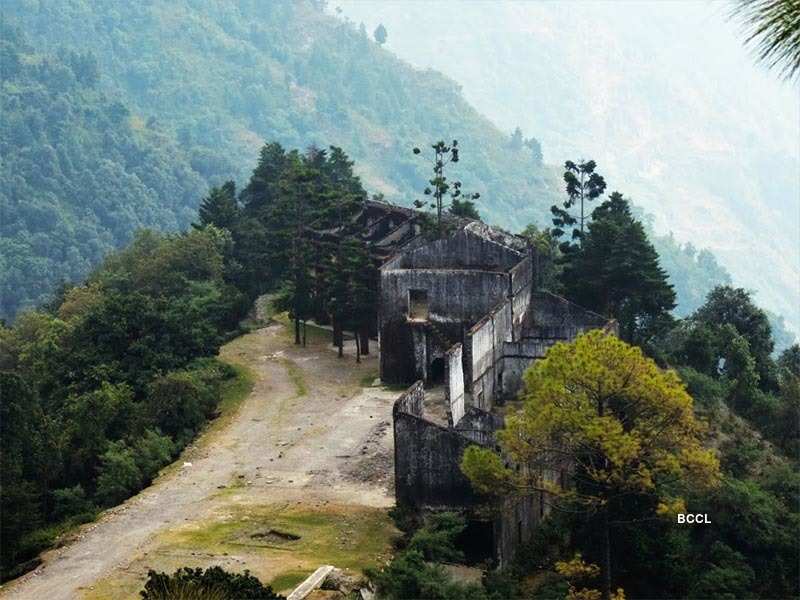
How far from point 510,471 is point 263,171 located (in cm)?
3836

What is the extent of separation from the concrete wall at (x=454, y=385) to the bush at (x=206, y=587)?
11067 millimetres

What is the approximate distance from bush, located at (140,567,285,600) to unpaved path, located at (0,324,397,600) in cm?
366

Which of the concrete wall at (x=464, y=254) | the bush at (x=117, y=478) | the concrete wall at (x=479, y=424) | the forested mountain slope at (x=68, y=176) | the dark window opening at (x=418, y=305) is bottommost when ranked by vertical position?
the bush at (x=117, y=478)

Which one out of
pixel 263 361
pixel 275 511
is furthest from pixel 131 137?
pixel 275 511

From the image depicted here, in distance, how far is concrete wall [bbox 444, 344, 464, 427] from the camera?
30562mm

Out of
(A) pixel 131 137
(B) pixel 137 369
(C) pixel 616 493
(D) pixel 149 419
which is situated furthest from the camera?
(A) pixel 131 137

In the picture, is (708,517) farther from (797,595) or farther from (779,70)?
(779,70)

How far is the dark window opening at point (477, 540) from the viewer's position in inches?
1022

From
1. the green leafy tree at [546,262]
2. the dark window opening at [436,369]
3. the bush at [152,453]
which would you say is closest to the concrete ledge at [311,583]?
the bush at [152,453]

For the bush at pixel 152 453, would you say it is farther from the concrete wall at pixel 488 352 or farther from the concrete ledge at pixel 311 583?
the concrete ledge at pixel 311 583

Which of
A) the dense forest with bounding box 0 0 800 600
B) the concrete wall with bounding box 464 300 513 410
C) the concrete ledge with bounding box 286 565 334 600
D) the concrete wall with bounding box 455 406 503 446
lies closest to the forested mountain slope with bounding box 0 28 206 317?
the dense forest with bounding box 0 0 800 600

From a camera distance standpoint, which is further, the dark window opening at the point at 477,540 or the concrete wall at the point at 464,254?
the concrete wall at the point at 464,254

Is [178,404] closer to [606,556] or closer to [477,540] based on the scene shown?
[477,540]

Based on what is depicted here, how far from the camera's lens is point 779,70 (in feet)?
33.5
